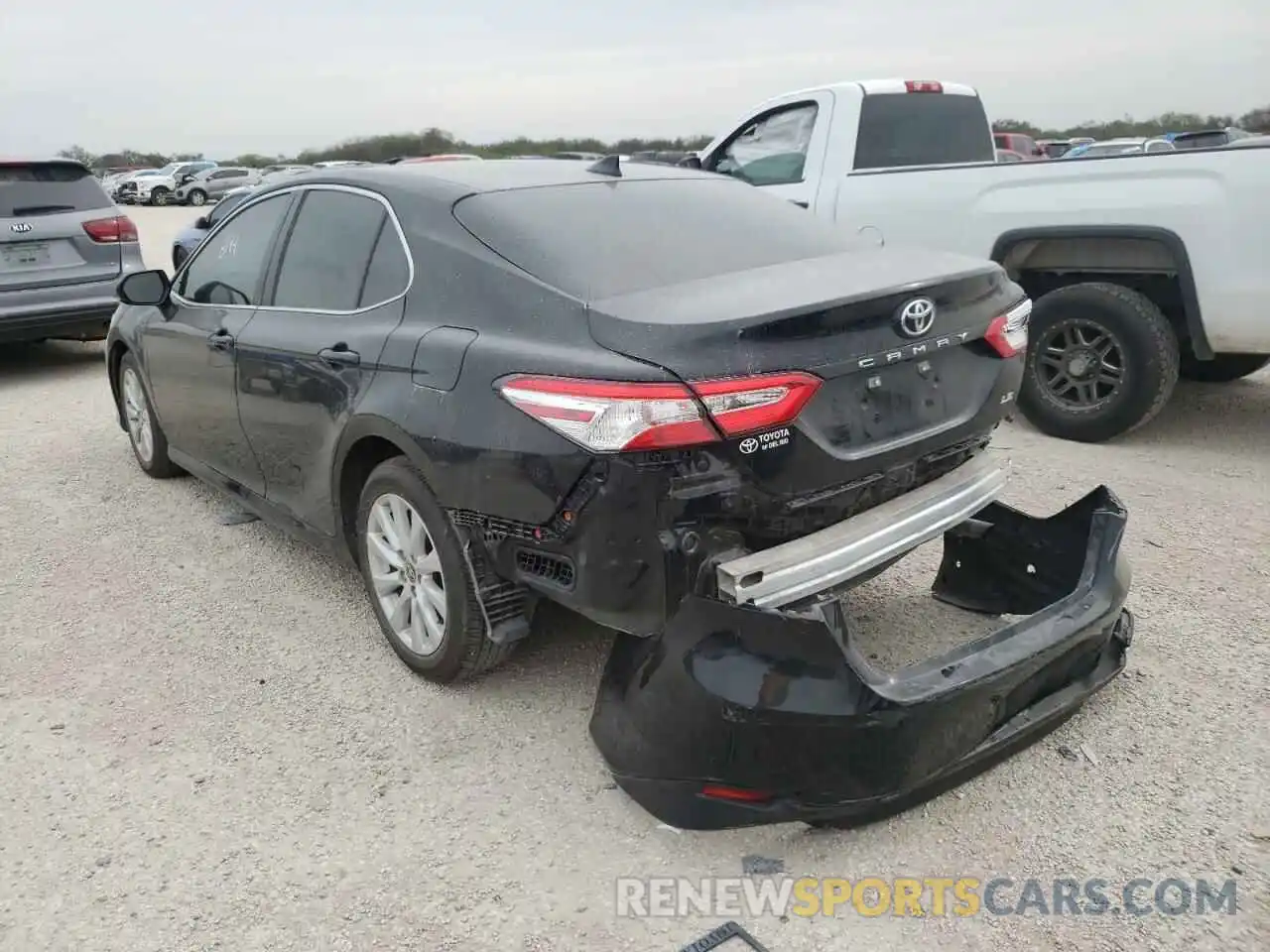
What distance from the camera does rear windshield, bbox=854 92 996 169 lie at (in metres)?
6.68

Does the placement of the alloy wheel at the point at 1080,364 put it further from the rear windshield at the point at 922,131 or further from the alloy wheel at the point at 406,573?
the alloy wheel at the point at 406,573

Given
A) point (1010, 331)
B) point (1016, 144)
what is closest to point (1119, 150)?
point (1010, 331)

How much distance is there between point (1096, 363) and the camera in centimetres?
562

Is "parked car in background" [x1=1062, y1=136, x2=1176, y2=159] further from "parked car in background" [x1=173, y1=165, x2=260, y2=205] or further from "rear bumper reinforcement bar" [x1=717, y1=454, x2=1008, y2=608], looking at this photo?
"parked car in background" [x1=173, y1=165, x2=260, y2=205]

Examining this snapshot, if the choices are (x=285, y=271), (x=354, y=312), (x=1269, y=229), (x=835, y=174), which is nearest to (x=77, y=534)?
(x=285, y=271)

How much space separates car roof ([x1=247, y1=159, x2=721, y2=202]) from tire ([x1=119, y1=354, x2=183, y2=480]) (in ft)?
6.27

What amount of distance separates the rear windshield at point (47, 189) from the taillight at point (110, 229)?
0.16m

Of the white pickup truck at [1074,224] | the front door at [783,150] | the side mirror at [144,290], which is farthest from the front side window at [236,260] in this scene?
the front door at [783,150]

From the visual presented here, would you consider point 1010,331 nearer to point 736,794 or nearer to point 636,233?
point 636,233

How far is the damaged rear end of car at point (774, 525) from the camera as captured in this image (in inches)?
93.4

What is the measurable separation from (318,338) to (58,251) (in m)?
5.83

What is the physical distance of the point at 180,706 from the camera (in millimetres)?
3299

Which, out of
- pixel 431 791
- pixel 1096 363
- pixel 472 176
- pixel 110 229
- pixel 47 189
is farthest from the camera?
pixel 110 229

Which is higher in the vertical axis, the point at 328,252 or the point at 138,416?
the point at 328,252
